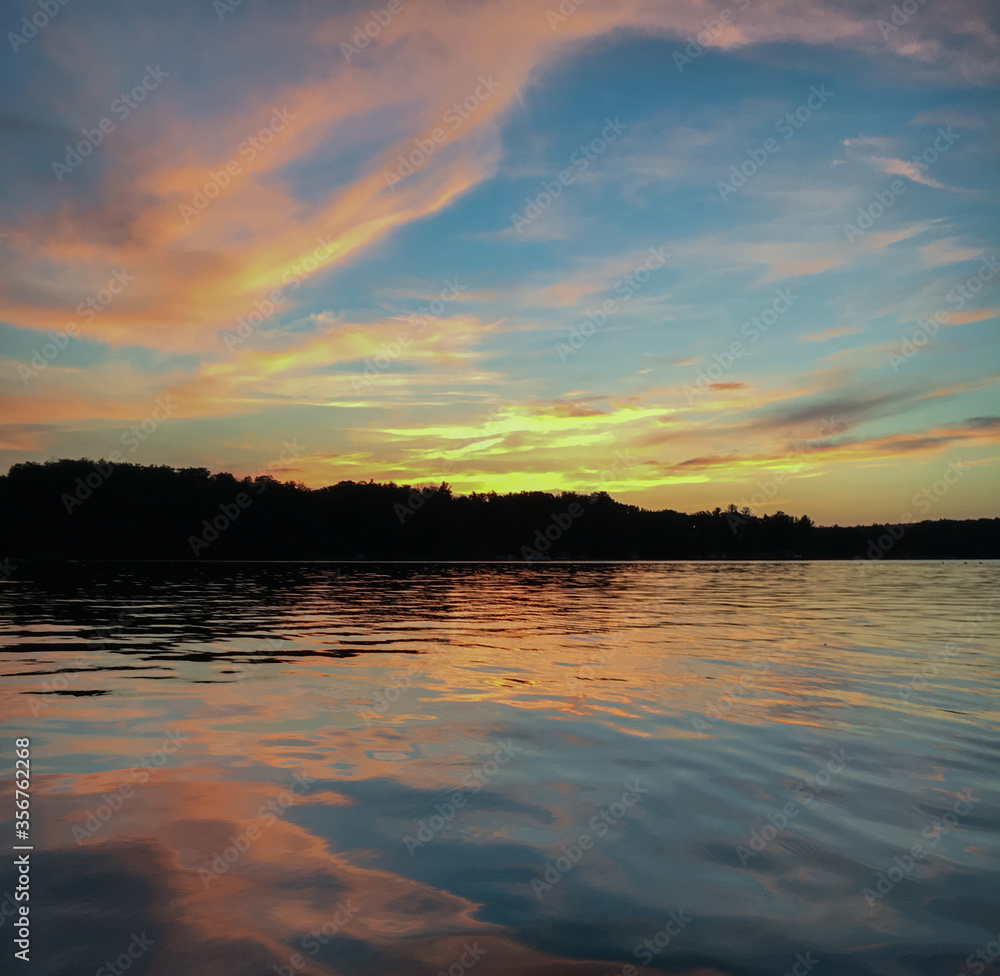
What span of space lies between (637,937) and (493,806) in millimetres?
3140

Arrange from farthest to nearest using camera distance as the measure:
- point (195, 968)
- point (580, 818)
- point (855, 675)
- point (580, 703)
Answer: point (855, 675) → point (580, 703) → point (580, 818) → point (195, 968)

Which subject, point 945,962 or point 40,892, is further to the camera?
point 40,892

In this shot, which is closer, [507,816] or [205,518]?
[507,816]

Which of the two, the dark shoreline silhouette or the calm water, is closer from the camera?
the calm water

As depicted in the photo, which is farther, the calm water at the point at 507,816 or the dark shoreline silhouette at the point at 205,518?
the dark shoreline silhouette at the point at 205,518

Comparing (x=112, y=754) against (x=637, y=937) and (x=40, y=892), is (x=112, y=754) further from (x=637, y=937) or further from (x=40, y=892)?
(x=637, y=937)

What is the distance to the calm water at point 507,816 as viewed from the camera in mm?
5418

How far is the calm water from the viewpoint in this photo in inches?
213

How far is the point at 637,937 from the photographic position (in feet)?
18.2

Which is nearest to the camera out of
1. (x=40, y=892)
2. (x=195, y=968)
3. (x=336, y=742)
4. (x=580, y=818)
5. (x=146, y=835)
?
(x=195, y=968)

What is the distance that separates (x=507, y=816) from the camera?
26.8ft

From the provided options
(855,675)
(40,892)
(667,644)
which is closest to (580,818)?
(40,892)

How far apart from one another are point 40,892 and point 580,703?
32.6 feet

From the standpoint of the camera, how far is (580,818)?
26.8 feet
